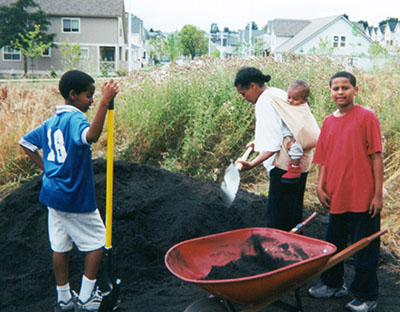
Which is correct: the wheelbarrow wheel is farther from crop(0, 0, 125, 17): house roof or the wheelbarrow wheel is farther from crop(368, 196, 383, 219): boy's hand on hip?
crop(0, 0, 125, 17): house roof

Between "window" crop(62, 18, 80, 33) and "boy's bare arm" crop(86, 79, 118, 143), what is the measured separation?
3814 centimetres

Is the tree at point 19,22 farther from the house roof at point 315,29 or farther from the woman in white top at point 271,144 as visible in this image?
the woman in white top at point 271,144

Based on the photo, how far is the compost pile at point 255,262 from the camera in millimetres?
2797

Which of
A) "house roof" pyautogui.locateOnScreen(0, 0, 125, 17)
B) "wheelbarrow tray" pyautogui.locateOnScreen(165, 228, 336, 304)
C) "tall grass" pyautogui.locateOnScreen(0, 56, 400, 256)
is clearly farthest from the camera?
"house roof" pyautogui.locateOnScreen(0, 0, 125, 17)

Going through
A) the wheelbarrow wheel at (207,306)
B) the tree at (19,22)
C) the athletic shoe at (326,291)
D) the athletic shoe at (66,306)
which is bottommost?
the athletic shoe at (326,291)

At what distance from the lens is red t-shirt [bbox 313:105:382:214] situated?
2953 millimetres

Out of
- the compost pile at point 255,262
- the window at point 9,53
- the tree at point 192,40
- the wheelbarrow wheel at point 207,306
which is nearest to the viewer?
the wheelbarrow wheel at point 207,306

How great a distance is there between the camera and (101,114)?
2.63 meters

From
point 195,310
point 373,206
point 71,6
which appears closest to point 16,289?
point 195,310

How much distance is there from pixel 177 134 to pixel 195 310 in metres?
4.17

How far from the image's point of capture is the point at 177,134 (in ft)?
21.4

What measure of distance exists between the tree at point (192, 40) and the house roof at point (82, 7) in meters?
14.7

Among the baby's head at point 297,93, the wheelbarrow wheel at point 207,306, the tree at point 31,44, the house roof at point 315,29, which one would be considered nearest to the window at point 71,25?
the tree at point 31,44

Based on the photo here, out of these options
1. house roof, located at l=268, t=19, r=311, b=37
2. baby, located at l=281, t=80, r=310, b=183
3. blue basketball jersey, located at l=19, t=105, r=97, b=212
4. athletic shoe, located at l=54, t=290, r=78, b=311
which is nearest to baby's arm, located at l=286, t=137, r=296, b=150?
baby, located at l=281, t=80, r=310, b=183
